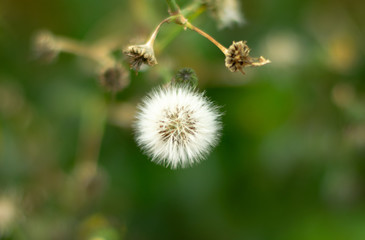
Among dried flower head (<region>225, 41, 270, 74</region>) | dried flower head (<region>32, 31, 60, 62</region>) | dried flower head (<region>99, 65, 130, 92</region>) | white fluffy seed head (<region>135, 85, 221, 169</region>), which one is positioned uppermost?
dried flower head (<region>32, 31, 60, 62</region>)

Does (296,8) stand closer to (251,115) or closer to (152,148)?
(251,115)

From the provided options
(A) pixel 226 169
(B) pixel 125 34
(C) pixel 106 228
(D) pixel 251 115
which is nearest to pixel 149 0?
(B) pixel 125 34

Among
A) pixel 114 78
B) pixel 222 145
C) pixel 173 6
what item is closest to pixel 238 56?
pixel 173 6

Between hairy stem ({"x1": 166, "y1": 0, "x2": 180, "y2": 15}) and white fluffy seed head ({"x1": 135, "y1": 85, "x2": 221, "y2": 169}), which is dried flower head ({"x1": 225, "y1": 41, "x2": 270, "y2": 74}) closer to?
white fluffy seed head ({"x1": 135, "y1": 85, "x2": 221, "y2": 169})

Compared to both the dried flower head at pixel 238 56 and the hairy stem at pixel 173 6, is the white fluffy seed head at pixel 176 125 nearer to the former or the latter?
the dried flower head at pixel 238 56

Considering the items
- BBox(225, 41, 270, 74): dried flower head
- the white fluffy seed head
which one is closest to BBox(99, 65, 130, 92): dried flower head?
the white fluffy seed head

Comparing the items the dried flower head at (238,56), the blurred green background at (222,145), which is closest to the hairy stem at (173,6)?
the dried flower head at (238,56)
